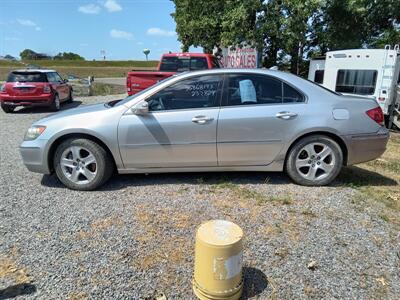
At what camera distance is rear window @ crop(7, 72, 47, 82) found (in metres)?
12.2

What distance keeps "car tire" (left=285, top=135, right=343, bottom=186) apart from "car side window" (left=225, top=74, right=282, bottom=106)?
69 cm

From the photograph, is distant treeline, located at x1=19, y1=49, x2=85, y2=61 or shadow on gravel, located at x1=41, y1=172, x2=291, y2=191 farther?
distant treeline, located at x1=19, y1=49, x2=85, y2=61

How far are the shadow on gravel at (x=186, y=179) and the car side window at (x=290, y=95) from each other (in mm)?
1130

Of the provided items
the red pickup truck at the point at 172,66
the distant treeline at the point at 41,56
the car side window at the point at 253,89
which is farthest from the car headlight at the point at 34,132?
the distant treeline at the point at 41,56

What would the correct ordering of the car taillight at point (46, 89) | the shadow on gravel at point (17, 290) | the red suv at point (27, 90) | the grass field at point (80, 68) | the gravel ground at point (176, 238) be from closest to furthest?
the shadow on gravel at point (17, 290)
the gravel ground at point (176, 238)
the red suv at point (27, 90)
the car taillight at point (46, 89)
the grass field at point (80, 68)

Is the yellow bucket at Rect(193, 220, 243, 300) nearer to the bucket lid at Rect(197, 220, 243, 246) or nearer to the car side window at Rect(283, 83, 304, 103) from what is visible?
the bucket lid at Rect(197, 220, 243, 246)

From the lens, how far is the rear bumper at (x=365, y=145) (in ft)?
14.7

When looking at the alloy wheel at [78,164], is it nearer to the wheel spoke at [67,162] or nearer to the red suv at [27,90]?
the wheel spoke at [67,162]

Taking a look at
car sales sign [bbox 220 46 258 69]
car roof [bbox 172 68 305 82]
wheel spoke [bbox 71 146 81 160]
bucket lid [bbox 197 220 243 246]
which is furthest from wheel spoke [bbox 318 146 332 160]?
car sales sign [bbox 220 46 258 69]

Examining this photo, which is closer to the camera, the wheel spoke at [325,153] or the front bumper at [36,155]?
the front bumper at [36,155]

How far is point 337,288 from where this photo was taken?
2629mm

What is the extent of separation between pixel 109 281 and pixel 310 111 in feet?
10.3

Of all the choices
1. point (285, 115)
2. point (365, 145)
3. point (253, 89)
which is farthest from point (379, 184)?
point (253, 89)

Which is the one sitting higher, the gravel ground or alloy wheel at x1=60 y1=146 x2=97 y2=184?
alloy wheel at x1=60 y1=146 x2=97 y2=184
